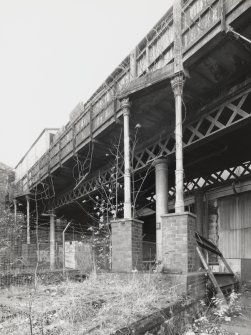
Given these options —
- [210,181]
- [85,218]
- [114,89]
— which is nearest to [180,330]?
[114,89]

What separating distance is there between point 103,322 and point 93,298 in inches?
61.6

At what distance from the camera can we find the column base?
9188 mm

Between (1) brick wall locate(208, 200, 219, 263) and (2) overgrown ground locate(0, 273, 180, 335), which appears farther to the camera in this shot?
(1) brick wall locate(208, 200, 219, 263)

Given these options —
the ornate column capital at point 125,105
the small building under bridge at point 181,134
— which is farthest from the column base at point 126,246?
the ornate column capital at point 125,105

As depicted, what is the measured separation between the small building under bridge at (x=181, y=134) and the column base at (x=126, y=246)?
3 cm

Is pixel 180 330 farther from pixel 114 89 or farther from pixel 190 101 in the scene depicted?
pixel 114 89

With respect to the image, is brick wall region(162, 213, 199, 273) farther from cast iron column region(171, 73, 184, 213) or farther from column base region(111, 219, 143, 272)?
column base region(111, 219, 143, 272)

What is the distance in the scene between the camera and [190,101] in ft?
34.8

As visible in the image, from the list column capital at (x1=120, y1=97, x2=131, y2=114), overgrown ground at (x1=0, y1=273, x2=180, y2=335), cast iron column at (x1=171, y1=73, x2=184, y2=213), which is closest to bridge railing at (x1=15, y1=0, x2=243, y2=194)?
column capital at (x1=120, y1=97, x2=131, y2=114)

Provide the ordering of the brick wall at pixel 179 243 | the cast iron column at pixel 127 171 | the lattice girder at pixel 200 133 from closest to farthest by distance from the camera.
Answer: the brick wall at pixel 179 243, the lattice girder at pixel 200 133, the cast iron column at pixel 127 171

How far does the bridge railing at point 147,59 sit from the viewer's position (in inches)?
320

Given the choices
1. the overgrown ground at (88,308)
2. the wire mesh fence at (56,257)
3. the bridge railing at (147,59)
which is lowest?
the wire mesh fence at (56,257)

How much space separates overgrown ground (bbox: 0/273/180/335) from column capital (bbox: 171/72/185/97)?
4.82 m

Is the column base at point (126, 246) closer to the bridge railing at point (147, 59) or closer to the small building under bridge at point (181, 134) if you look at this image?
the small building under bridge at point (181, 134)
